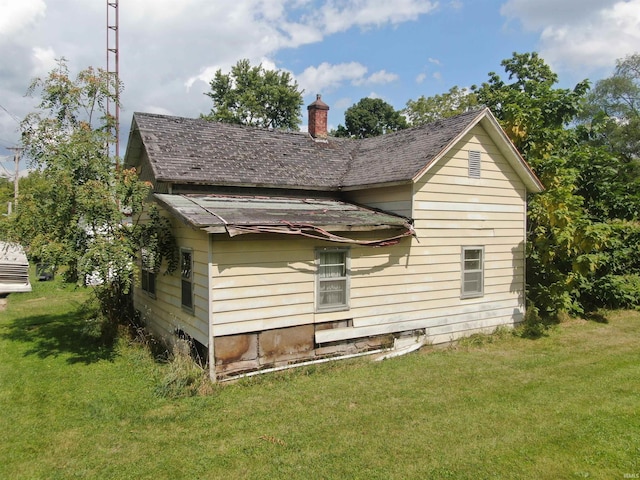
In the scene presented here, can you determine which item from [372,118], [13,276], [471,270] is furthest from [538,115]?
[372,118]

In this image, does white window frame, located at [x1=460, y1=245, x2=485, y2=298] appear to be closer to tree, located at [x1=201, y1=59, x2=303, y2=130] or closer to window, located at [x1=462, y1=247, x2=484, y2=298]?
window, located at [x1=462, y1=247, x2=484, y2=298]

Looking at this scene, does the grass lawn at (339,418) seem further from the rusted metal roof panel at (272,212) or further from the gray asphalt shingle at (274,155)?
the gray asphalt shingle at (274,155)

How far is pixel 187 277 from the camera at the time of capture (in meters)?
9.85

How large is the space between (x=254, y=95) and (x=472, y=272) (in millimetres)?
30860

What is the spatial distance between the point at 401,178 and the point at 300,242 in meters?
3.13

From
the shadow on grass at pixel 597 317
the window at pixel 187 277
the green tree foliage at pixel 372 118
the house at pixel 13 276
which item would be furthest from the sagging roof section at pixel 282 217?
the green tree foliage at pixel 372 118

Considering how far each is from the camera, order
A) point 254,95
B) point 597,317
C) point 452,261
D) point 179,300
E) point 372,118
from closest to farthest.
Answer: point 179,300 → point 452,261 → point 597,317 → point 254,95 → point 372,118

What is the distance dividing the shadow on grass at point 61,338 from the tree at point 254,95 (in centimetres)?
2616

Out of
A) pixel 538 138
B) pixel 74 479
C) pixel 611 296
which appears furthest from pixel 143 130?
pixel 611 296

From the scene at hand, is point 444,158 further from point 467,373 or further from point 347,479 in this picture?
point 347,479

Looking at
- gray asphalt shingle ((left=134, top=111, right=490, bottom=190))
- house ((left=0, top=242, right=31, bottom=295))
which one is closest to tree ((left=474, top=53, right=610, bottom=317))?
→ gray asphalt shingle ((left=134, top=111, right=490, bottom=190))

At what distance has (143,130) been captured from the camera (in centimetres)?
1205

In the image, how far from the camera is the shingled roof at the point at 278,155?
1118cm

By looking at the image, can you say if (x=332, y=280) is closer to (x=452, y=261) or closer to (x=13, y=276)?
(x=452, y=261)
